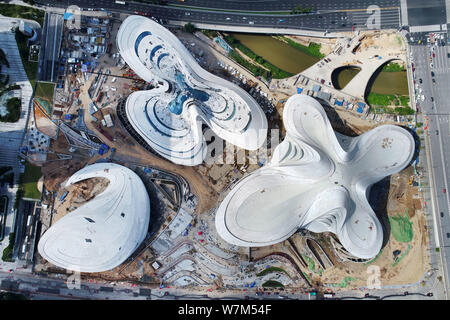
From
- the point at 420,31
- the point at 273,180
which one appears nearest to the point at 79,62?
the point at 273,180

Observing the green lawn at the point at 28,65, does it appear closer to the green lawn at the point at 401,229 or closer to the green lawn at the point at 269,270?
the green lawn at the point at 269,270

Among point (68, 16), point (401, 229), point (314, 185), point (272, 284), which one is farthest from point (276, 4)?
point (272, 284)

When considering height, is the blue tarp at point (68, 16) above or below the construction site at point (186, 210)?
above

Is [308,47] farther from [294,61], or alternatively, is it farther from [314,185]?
[314,185]

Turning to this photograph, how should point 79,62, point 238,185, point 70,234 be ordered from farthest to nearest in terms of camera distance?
point 79,62 < point 238,185 < point 70,234

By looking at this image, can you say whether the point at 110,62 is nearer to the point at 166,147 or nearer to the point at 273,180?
the point at 166,147

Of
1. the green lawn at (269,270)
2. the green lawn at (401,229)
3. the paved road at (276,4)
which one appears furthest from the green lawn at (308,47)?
the green lawn at (269,270)
